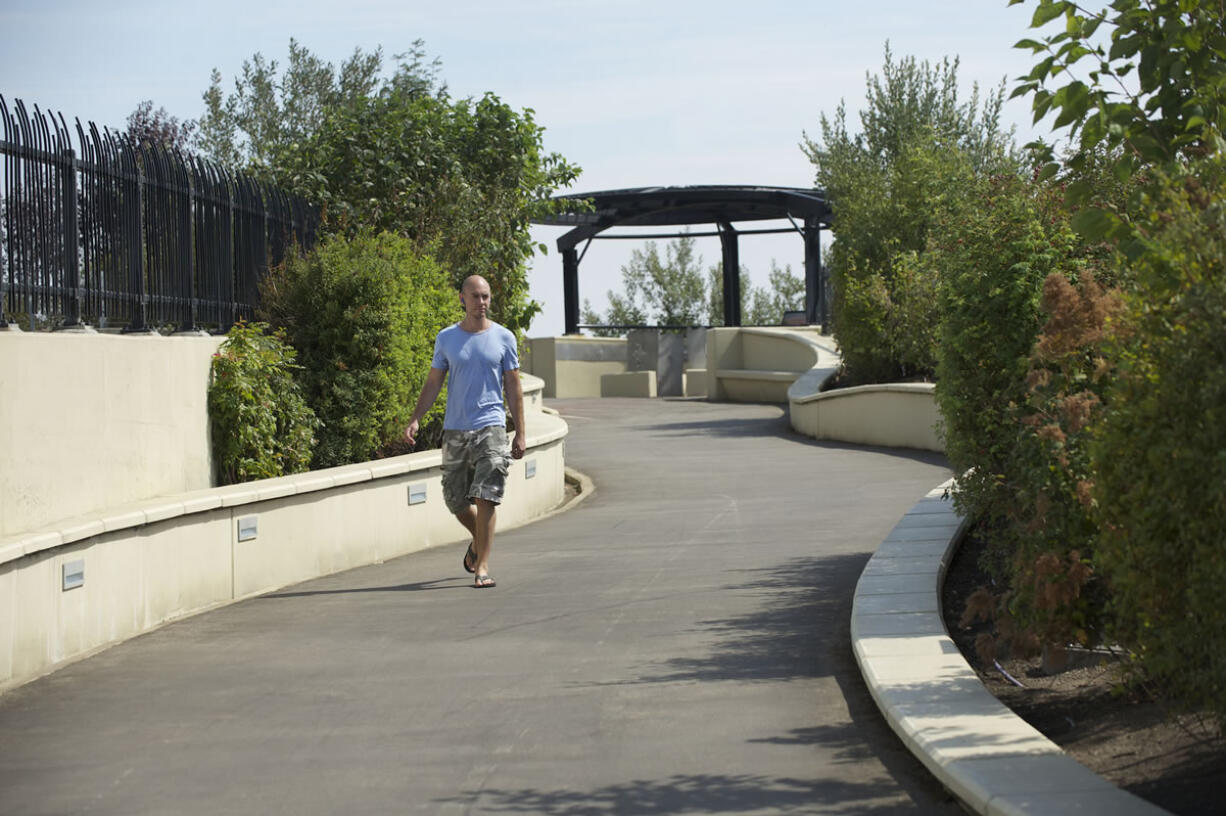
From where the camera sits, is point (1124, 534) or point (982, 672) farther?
point (982, 672)

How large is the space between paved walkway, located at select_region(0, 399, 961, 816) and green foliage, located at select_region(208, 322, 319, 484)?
1.22 metres

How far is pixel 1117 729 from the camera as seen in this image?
5.86 meters

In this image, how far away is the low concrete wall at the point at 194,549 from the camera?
7.36 meters

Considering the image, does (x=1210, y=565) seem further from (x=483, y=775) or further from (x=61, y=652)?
(x=61, y=652)

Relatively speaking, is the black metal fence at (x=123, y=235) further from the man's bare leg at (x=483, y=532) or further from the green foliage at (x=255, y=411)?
the man's bare leg at (x=483, y=532)

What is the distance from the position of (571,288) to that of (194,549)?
3449 centimetres

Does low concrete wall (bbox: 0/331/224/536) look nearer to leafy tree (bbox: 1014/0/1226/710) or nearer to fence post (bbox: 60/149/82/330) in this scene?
fence post (bbox: 60/149/82/330)

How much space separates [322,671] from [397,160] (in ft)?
42.4

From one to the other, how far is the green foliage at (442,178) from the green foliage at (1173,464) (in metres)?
13.9

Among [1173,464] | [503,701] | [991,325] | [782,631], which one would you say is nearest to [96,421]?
[503,701]

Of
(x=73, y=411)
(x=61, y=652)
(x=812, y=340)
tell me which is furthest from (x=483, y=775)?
(x=812, y=340)

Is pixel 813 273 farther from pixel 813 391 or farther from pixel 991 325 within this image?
pixel 991 325

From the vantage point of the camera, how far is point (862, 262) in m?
27.0

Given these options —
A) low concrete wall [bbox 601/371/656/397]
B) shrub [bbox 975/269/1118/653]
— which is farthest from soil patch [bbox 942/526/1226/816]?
low concrete wall [bbox 601/371/656/397]
